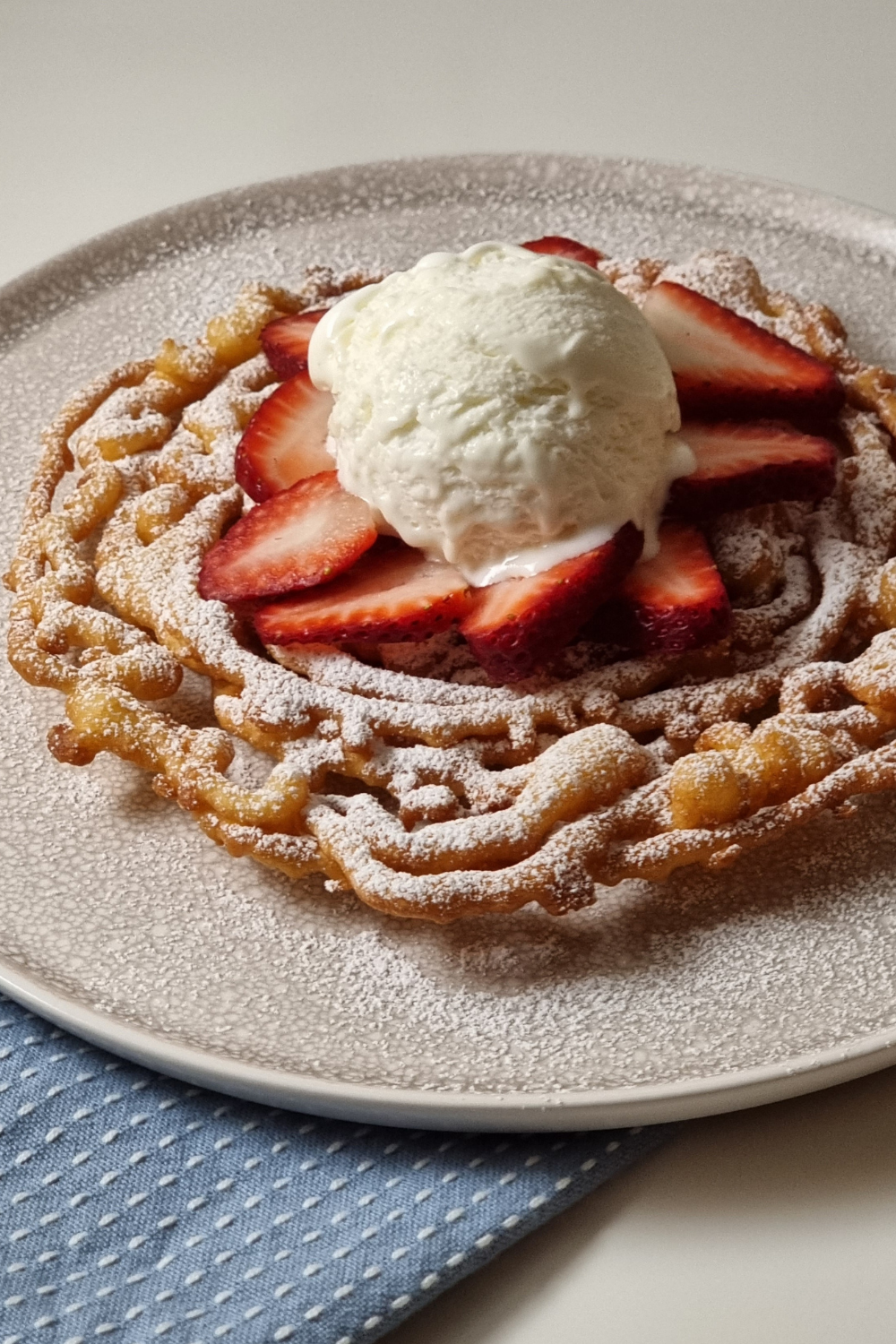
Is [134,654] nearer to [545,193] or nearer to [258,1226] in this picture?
[258,1226]

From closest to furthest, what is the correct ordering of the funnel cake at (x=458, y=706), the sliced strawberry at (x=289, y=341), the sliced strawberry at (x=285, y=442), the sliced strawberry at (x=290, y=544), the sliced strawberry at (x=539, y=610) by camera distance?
the funnel cake at (x=458, y=706), the sliced strawberry at (x=539, y=610), the sliced strawberry at (x=290, y=544), the sliced strawberry at (x=285, y=442), the sliced strawberry at (x=289, y=341)

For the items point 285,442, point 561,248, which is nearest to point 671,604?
point 285,442

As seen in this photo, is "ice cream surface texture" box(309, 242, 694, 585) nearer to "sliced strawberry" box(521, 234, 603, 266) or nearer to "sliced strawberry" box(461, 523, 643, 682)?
"sliced strawberry" box(461, 523, 643, 682)

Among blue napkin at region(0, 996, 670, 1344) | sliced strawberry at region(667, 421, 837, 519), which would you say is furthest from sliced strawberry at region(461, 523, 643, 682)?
blue napkin at region(0, 996, 670, 1344)

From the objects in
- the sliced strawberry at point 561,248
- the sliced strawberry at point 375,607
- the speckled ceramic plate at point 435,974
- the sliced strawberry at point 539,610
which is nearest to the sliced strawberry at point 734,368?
the sliced strawberry at point 561,248

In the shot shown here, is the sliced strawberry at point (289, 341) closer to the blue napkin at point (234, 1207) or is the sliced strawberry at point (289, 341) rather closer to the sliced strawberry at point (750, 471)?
the sliced strawberry at point (750, 471)

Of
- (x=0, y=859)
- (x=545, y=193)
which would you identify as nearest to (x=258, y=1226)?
(x=0, y=859)
